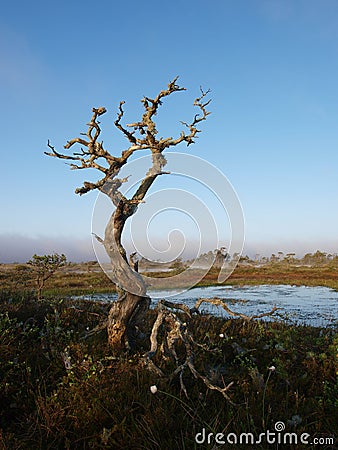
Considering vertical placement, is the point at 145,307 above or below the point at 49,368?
above

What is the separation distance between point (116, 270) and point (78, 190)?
1.78 m

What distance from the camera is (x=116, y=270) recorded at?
7.38 metres

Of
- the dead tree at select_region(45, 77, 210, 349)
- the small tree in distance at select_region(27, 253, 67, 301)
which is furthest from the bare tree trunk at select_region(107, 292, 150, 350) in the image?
the small tree in distance at select_region(27, 253, 67, 301)

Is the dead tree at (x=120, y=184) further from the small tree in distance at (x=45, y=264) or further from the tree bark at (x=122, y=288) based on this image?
the small tree in distance at (x=45, y=264)

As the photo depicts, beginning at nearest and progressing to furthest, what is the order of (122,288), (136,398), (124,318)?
(136,398) < (124,318) < (122,288)

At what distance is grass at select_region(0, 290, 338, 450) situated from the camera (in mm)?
4348

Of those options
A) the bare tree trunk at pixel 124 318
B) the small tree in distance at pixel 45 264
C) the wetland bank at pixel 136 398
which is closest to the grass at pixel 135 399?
the wetland bank at pixel 136 398

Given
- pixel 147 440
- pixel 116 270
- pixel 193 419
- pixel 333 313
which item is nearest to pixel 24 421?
pixel 147 440

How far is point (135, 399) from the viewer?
4965mm

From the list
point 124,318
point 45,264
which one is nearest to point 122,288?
point 124,318

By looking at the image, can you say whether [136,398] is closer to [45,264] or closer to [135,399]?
[135,399]

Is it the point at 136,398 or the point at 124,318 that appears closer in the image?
the point at 136,398

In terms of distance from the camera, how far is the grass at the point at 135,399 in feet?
14.3

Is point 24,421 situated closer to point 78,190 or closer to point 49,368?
point 49,368
